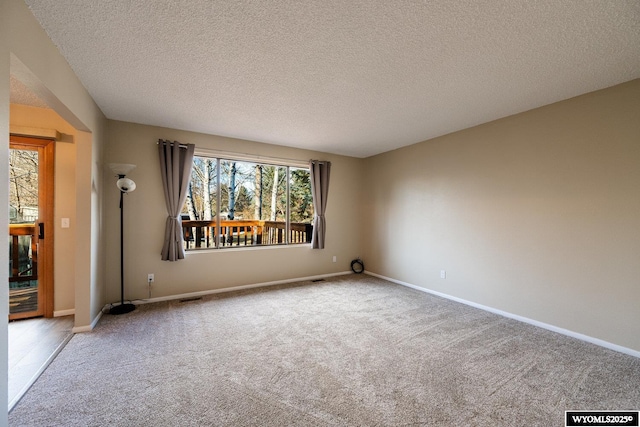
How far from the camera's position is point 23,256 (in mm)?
3092

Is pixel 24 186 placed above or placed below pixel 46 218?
above

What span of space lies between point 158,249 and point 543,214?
16.3 feet

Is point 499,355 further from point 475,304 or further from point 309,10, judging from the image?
point 309,10

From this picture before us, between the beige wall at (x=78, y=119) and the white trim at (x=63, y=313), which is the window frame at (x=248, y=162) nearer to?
the beige wall at (x=78, y=119)

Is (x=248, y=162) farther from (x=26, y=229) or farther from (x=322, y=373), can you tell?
(x=322, y=373)

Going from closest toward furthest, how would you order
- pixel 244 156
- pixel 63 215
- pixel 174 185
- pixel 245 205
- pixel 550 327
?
pixel 550 327, pixel 63 215, pixel 174 185, pixel 244 156, pixel 245 205

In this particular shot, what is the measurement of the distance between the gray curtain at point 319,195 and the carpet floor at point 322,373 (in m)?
1.83

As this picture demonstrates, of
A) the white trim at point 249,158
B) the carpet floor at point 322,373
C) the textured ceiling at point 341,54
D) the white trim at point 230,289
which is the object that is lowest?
the carpet floor at point 322,373

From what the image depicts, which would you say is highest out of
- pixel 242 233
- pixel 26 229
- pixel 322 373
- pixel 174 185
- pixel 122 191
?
pixel 174 185

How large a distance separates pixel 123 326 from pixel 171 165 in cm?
211

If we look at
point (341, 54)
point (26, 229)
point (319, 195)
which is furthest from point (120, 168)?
point (319, 195)

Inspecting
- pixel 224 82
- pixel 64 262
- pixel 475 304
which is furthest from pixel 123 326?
pixel 475 304

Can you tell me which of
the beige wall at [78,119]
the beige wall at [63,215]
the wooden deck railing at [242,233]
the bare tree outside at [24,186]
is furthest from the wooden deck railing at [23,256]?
the wooden deck railing at [242,233]

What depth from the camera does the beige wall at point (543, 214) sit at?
7.99 feet
